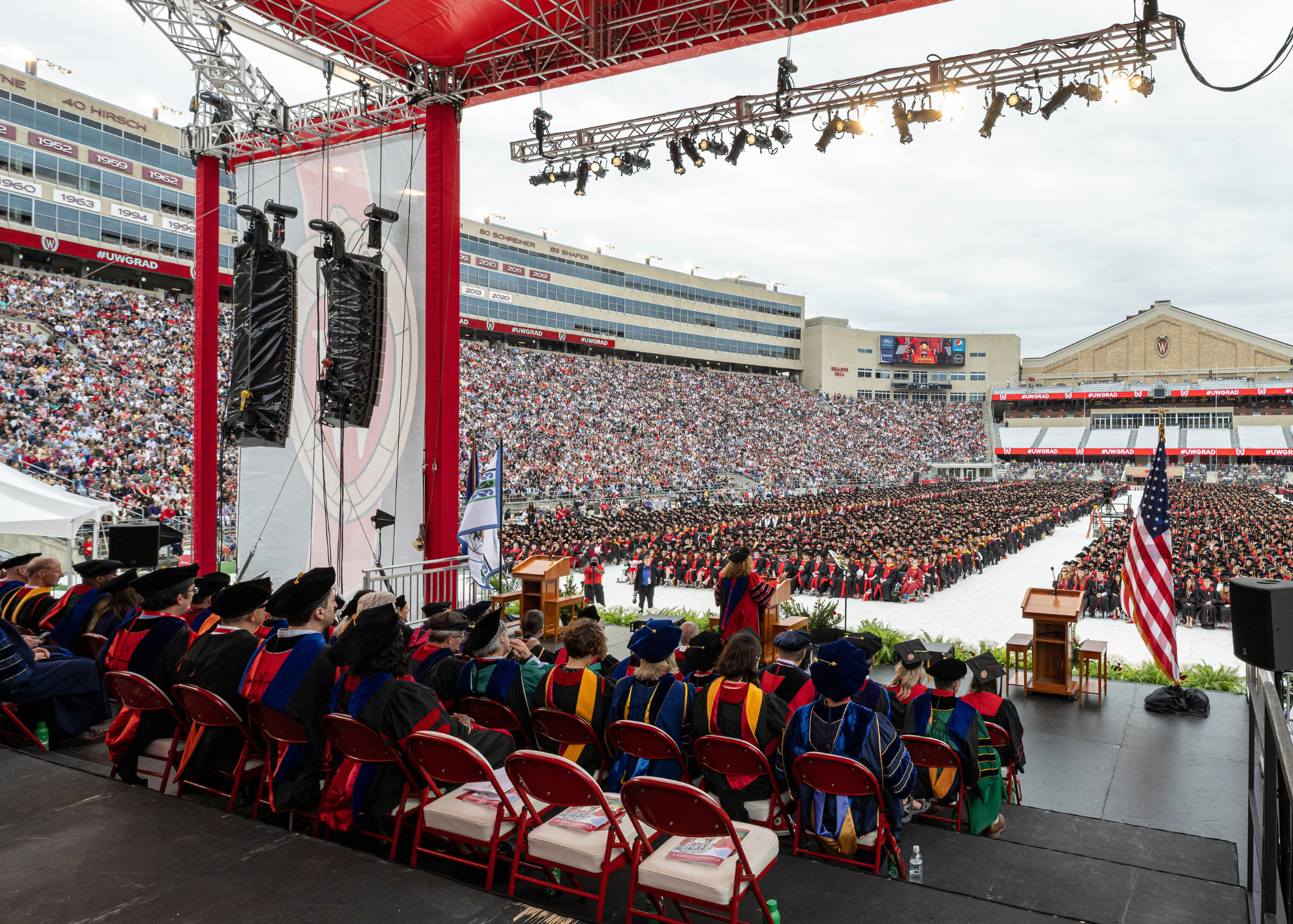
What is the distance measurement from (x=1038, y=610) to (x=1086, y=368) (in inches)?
3064

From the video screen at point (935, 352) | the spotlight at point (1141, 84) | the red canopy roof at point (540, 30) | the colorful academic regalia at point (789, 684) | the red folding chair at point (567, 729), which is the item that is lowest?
the red folding chair at point (567, 729)

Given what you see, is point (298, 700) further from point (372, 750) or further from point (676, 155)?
point (676, 155)

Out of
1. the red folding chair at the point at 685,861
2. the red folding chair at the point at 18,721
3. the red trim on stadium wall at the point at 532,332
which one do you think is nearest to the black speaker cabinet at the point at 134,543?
the red folding chair at the point at 18,721

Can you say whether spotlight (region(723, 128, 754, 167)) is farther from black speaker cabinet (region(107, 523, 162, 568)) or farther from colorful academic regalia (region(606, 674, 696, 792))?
black speaker cabinet (region(107, 523, 162, 568))

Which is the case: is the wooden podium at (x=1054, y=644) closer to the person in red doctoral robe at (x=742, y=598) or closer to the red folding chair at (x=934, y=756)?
the person in red doctoral robe at (x=742, y=598)

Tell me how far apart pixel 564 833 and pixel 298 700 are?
1.48 metres

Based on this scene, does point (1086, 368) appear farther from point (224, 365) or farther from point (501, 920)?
point (501, 920)

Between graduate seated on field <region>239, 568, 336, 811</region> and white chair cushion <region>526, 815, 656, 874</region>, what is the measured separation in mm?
1244

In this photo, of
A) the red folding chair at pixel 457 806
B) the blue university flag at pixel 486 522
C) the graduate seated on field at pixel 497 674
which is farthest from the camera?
the blue university flag at pixel 486 522

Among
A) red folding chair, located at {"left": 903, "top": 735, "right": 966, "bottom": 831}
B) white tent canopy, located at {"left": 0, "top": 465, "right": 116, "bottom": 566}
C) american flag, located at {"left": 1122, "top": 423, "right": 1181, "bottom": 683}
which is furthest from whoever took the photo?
white tent canopy, located at {"left": 0, "top": 465, "right": 116, "bottom": 566}

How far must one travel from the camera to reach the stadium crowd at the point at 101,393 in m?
18.6

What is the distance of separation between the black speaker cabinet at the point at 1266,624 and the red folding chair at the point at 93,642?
6592mm

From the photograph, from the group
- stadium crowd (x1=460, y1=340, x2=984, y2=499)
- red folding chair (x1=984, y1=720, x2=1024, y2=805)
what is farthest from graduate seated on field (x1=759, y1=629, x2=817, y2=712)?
stadium crowd (x1=460, y1=340, x2=984, y2=499)

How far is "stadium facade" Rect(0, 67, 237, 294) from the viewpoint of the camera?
28812mm
